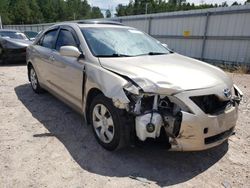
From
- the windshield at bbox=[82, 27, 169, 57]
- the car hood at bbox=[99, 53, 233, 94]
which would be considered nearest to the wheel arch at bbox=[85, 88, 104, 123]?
the car hood at bbox=[99, 53, 233, 94]

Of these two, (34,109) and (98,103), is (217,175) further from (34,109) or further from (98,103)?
(34,109)

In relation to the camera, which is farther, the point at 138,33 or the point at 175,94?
the point at 138,33

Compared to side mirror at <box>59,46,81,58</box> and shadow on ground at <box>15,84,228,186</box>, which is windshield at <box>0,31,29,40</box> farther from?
side mirror at <box>59,46,81,58</box>

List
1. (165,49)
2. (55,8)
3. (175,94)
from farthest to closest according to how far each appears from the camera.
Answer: (55,8), (165,49), (175,94)

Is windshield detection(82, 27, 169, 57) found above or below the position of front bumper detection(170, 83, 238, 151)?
above

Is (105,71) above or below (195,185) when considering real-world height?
above

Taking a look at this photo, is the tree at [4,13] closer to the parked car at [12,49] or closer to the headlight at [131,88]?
the parked car at [12,49]

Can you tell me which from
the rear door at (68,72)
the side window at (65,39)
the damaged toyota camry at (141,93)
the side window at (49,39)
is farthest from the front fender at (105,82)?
the side window at (49,39)

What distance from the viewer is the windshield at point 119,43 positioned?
143 inches

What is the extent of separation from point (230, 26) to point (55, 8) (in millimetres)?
63843

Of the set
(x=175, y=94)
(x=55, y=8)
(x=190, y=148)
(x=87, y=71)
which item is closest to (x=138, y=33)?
(x=87, y=71)

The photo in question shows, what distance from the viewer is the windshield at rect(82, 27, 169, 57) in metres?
3.64

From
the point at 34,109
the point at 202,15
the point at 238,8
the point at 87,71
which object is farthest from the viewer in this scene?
the point at 202,15

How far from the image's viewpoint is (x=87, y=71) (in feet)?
11.3
